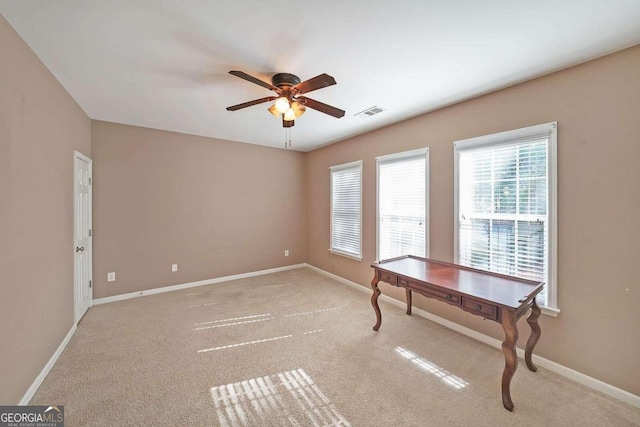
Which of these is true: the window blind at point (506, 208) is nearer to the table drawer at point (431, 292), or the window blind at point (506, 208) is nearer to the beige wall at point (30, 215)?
the table drawer at point (431, 292)

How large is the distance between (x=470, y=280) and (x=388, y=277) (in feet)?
2.50

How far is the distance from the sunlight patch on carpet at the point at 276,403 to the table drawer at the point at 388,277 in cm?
121

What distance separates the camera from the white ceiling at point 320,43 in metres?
1.52

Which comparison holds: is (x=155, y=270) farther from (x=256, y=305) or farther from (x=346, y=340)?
(x=346, y=340)

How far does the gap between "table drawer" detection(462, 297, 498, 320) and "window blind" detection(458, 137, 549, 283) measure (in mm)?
818

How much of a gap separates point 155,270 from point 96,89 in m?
2.64

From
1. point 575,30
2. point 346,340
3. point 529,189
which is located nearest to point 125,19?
point 575,30

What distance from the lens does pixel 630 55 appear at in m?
1.83

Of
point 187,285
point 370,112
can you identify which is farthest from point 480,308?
point 187,285

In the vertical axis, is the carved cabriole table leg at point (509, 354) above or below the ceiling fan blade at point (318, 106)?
below

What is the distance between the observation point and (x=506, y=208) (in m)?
2.46

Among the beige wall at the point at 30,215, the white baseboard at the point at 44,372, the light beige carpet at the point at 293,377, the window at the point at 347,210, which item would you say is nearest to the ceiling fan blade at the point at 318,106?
the window at the point at 347,210

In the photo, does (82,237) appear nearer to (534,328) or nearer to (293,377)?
(293,377)

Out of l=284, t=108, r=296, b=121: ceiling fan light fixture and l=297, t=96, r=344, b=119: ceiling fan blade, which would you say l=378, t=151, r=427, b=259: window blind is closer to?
l=297, t=96, r=344, b=119: ceiling fan blade
